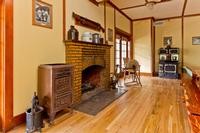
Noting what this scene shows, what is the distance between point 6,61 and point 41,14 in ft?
3.38

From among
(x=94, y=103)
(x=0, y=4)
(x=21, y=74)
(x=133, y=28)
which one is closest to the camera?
(x=0, y=4)

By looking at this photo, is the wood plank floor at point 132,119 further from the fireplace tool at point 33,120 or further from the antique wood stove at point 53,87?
the antique wood stove at point 53,87

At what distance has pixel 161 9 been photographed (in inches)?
256

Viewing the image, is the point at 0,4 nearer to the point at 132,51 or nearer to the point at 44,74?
the point at 44,74

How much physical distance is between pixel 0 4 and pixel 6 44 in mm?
532

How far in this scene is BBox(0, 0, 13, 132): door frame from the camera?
2.15m

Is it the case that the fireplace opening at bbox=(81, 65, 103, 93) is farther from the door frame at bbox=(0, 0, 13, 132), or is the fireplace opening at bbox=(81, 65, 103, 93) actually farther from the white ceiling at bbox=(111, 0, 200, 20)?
the white ceiling at bbox=(111, 0, 200, 20)

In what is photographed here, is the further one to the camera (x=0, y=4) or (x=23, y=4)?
(x=23, y=4)

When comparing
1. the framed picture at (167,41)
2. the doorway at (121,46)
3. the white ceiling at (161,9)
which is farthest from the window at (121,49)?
the framed picture at (167,41)

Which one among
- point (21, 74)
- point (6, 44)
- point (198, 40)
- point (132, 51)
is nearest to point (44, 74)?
point (21, 74)

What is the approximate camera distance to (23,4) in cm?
243

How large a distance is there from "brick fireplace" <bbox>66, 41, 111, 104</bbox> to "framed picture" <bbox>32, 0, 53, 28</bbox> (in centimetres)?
58

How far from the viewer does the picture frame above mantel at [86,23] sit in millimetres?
3705

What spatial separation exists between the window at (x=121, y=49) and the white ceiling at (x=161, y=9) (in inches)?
43.4
